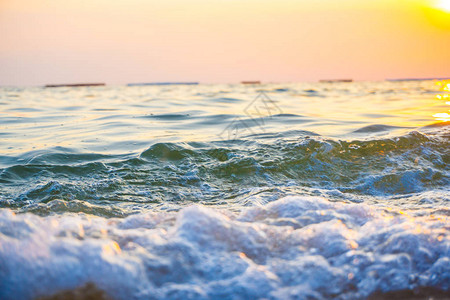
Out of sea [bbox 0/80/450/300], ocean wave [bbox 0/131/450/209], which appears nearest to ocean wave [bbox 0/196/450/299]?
sea [bbox 0/80/450/300]

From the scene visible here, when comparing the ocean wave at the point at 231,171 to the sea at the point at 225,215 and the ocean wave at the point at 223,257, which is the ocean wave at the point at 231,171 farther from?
the ocean wave at the point at 223,257

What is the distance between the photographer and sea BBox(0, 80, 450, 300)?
70.9 inches

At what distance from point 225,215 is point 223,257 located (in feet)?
2.16

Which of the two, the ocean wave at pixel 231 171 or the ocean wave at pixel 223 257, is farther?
the ocean wave at pixel 231 171

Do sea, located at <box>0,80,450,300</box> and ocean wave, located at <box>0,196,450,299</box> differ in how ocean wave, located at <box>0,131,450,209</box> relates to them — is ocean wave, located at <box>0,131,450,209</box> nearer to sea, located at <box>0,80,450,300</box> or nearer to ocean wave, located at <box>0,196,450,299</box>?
sea, located at <box>0,80,450,300</box>

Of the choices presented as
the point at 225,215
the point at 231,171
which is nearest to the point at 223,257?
the point at 225,215

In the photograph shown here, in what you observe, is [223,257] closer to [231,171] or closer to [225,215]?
[225,215]

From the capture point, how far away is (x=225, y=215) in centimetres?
264

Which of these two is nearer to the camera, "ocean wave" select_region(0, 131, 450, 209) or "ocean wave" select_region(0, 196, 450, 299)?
"ocean wave" select_region(0, 196, 450, 299)

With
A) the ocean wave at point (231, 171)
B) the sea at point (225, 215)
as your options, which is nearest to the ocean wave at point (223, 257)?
the sea at point (225, 215)

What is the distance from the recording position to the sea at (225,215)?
180cm

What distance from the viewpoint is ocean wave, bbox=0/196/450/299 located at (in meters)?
1.76

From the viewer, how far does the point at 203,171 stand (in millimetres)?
4180

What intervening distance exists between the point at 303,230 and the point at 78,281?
1281 mm
